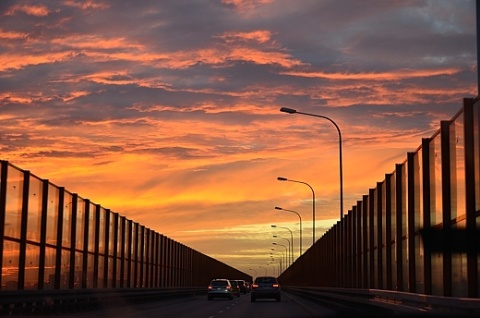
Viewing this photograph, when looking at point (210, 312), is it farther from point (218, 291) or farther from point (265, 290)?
point (218, 291)

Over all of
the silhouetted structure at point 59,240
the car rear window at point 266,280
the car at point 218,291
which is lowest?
the car at point 218,291

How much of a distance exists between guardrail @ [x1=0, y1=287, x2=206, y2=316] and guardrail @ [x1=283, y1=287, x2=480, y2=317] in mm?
10178

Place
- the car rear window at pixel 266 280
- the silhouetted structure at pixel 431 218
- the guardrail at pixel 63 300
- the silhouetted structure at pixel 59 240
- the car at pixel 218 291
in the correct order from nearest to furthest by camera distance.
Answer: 1. the silhouetted structure at pixel 431 218
2. the guardrail at pixel 63 300
3. the silhouetted structure at pixel 59 240
4. the car rear window at pixel 266 280
5. the car at pixel 218 291

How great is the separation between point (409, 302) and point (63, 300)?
14.6 meters

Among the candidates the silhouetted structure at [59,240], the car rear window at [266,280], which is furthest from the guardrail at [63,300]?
the car rear window at [266,280]

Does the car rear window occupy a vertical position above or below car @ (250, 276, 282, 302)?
above

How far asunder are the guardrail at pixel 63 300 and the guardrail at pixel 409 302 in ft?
33.4

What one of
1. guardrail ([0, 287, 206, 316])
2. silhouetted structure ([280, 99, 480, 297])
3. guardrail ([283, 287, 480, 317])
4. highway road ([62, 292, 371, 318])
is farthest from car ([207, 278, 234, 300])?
guardrail ([283, 287, 480, 317])

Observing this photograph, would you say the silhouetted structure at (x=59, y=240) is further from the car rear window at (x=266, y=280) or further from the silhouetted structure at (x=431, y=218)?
the silhouetted structure at (x=431, y=218)

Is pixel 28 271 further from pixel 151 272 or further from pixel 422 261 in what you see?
pixel 151 272

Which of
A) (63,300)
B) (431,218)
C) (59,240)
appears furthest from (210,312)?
(431,218)

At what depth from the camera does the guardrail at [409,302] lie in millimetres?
15523

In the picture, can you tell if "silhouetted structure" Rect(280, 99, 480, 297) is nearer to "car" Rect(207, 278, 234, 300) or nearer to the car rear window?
Answer: the car rear window

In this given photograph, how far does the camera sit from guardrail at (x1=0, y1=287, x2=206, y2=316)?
26.3 meters
